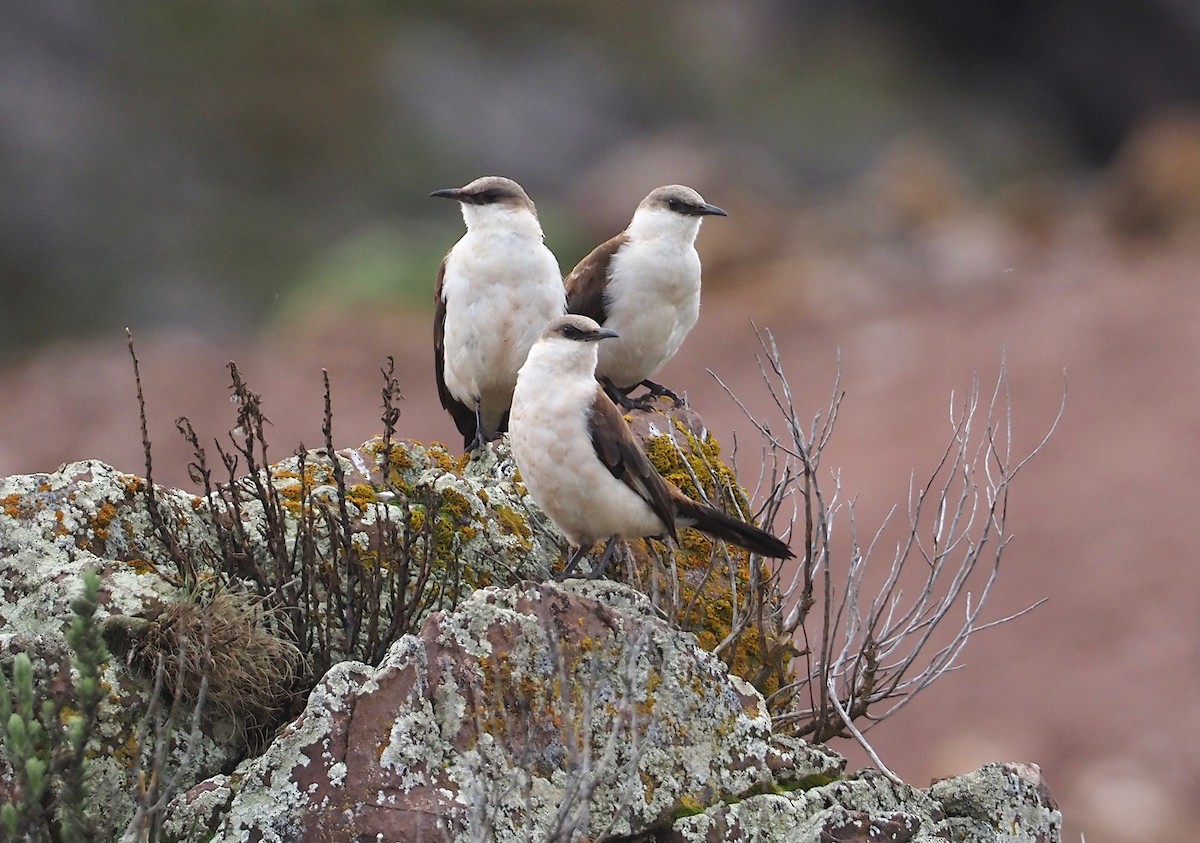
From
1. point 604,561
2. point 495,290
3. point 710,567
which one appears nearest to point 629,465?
point 604,561

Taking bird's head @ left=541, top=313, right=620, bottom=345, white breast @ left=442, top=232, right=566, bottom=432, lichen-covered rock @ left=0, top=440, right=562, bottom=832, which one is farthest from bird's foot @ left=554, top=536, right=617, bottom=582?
white breast @ left=442, top=232, right=566, bottom=432

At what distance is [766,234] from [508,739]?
73.0 feet

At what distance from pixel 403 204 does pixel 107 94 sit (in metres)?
6.69

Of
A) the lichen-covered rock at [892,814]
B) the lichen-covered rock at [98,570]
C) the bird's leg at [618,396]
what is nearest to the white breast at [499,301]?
the bird's leg at [618,396]

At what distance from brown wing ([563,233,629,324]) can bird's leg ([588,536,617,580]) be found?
2.38m

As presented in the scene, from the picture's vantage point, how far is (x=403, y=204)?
37.8m

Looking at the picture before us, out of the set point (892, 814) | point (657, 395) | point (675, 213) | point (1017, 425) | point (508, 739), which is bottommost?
point (508, 739)

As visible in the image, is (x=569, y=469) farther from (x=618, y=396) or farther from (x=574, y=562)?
(x=618, y=396)

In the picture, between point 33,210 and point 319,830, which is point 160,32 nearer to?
point 33,210

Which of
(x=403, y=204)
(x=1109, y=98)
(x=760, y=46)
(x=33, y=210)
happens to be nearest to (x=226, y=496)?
(x=33, y=210)

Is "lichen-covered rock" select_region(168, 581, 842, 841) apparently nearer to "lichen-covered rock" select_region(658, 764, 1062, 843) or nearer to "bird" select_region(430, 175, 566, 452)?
"lichen-covered rock" select_region(658, 764, 1062, 843)

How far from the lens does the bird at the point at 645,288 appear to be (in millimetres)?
9180

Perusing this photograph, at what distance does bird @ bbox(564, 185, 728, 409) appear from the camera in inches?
361

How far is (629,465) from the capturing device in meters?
6.78
